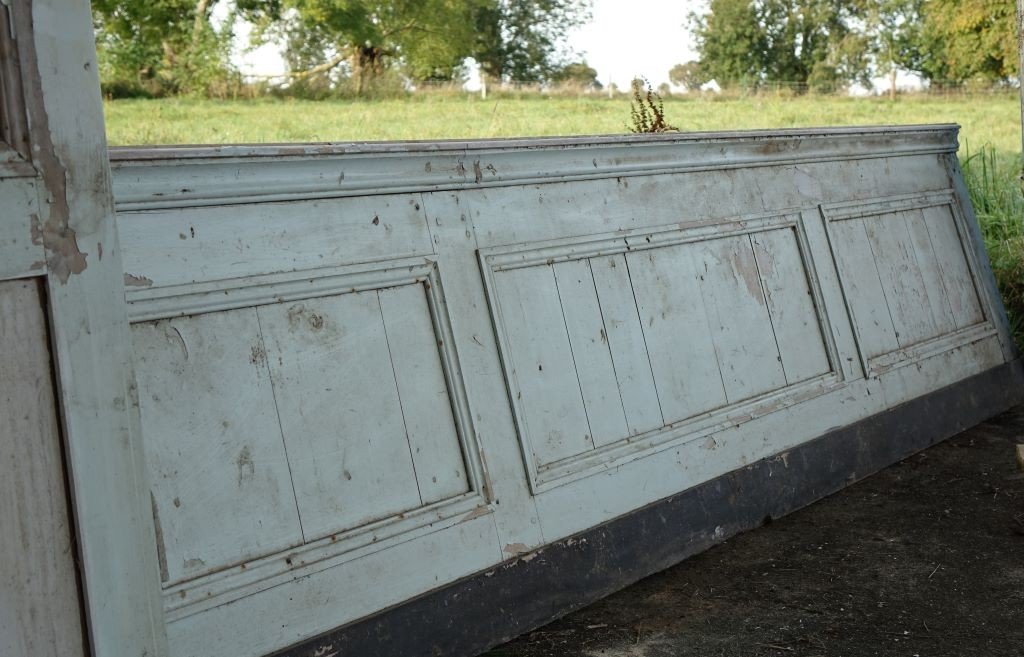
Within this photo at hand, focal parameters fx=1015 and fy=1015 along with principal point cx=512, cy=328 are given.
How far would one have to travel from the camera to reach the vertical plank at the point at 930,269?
4527 millimetres

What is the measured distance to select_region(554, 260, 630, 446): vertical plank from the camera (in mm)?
3066

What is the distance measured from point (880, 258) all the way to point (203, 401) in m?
3.08

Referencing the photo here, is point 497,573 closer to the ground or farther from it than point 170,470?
closer to the ground

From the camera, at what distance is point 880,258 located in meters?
4.32

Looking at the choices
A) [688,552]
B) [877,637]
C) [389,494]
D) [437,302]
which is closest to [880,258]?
[688,552]

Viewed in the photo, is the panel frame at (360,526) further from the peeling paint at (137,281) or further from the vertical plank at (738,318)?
the vertical plank at (738,318)

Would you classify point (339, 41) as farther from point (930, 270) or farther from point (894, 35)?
point (930, 270)

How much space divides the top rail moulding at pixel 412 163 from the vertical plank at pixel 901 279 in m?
0.45

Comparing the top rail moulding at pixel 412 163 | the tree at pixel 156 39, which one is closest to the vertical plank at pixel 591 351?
the top rail moulding at pixel 412 163

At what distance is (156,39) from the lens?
2720 centimetres

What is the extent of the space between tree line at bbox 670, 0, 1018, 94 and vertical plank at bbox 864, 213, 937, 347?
34912 millimetres

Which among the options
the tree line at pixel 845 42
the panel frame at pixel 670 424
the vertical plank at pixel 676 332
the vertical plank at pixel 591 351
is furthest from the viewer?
the tree line at pixel 845 42

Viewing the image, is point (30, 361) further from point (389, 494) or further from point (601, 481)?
point (601, 481)

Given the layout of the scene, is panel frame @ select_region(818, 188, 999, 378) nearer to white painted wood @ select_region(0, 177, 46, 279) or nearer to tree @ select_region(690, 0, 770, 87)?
white painted wood @ select_region(0, 177, 46, 279)
